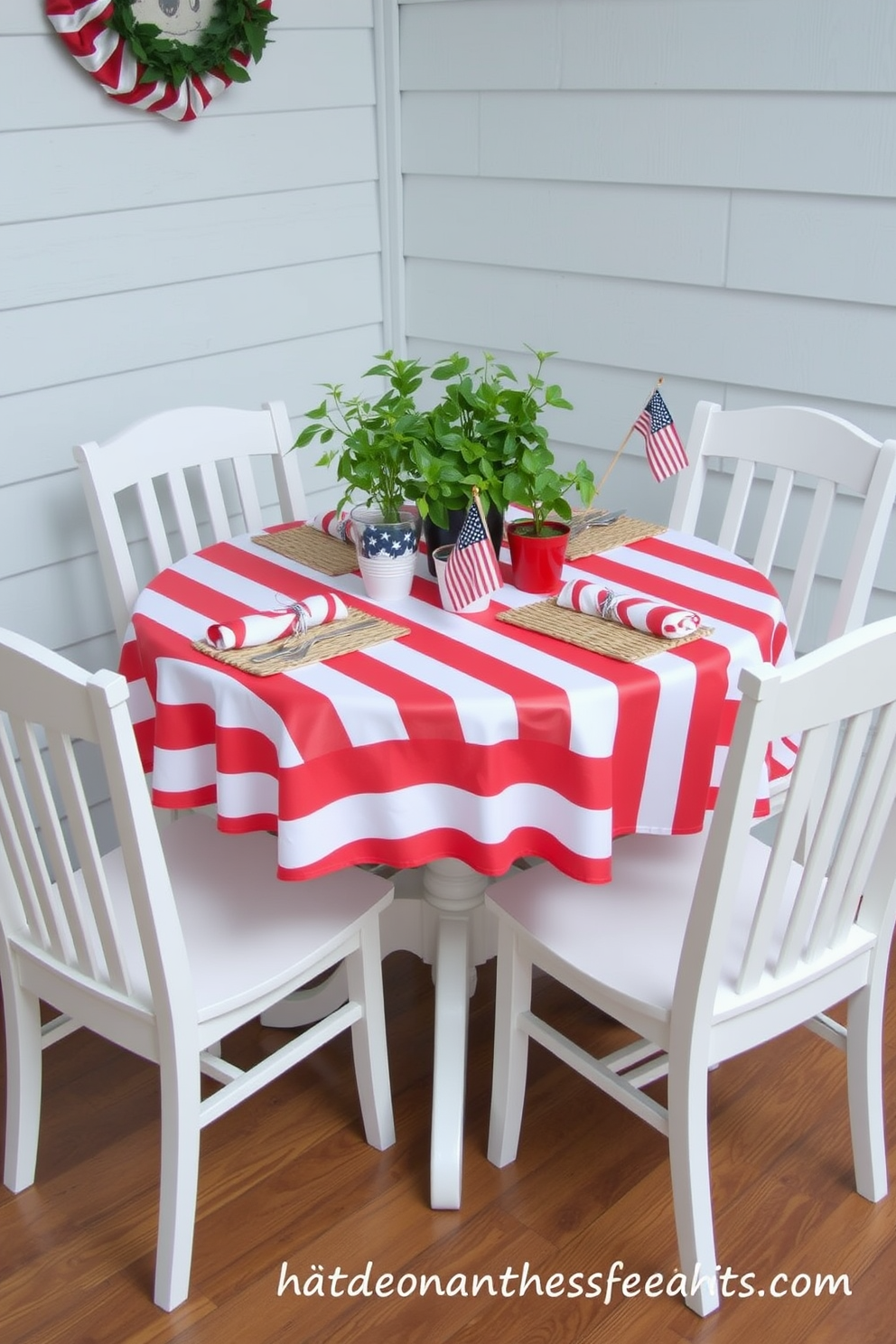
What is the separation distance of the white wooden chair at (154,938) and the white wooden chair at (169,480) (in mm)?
548

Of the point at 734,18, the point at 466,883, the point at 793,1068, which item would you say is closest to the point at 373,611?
the point at 466,883

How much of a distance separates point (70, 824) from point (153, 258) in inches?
52.5

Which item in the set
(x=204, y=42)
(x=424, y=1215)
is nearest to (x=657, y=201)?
(x=204, y=42)

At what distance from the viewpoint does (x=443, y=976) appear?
204 cm

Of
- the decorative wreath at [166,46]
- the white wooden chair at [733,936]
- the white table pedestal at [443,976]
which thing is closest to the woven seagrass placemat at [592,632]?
the white wooden chair at [733,936]

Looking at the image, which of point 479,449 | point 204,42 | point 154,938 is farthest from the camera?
point 204,42

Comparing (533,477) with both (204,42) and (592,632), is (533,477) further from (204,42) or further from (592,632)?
(204,42)

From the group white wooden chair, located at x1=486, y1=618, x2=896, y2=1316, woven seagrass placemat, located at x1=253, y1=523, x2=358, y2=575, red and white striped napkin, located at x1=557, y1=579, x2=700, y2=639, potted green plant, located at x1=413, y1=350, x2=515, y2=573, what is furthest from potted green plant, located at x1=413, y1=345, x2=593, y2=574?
white wooden chair, located at x1=486, y1=618, x2=896, y2=1316

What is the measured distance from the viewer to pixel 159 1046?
1655mm

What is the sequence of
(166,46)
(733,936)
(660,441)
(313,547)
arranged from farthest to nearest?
(166,46)
(313,547)
(660,441)
(733,936)

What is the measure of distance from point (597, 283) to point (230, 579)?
1.09 metres

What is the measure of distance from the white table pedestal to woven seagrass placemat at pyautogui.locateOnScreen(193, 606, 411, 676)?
0.40 m

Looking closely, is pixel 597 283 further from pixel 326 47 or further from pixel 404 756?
pixel 404 756

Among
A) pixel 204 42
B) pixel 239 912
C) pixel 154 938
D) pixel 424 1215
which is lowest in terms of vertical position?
pixel 424 1215
